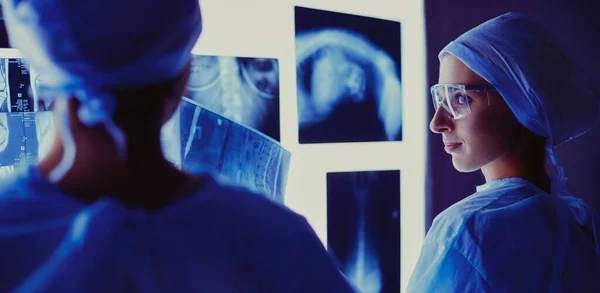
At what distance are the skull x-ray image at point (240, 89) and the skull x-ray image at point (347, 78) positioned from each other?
0.12m

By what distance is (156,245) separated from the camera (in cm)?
60

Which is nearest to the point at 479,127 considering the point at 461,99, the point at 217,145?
the point at 461,99

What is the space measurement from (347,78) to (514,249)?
73 centimetres

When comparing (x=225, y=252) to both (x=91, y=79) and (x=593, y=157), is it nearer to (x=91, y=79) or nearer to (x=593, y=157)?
(x=91, y=79)

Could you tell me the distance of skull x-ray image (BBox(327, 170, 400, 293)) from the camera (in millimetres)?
1602

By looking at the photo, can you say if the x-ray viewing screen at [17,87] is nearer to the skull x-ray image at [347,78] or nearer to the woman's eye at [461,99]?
the skull x-ray image at [347,78]

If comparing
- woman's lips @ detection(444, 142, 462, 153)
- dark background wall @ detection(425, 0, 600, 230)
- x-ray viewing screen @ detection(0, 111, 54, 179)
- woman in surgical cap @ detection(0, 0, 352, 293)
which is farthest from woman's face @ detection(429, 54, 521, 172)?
x-ray viewing screen @ detection(0, 111, 54, 179)

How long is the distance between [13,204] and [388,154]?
4.33 ft

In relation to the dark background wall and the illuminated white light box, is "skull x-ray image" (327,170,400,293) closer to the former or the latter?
the illuminated white light box

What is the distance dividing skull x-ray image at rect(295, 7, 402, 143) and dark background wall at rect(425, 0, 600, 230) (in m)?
0.20

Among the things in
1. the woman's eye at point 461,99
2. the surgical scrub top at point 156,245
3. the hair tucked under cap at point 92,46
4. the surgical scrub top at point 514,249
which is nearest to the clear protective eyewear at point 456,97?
the woman's eye at point 461,99

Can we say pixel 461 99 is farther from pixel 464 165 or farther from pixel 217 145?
pixel 217 145

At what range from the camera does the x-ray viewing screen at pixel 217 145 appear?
121 cm

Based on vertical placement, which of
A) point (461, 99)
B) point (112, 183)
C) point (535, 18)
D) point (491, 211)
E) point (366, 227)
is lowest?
point (366, 227)
